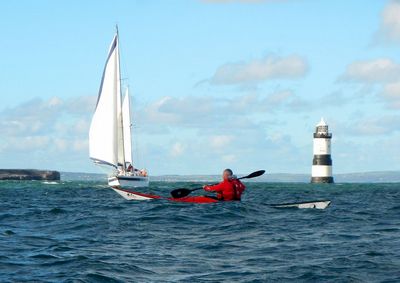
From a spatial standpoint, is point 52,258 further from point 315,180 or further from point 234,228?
point 315,180

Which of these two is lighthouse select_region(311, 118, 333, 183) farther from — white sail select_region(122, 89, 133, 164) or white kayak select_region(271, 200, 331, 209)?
white kayak select_region(271, 200, 331, 209)

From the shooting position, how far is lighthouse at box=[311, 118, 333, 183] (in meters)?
115

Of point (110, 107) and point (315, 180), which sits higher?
point (110, 107)

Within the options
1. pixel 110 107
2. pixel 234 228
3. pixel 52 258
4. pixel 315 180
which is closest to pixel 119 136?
pixel 110 107

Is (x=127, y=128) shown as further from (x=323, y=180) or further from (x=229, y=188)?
(x=229, y=188)

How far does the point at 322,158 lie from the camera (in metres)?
115

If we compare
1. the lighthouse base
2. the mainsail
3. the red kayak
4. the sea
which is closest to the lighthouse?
the lighthouse base

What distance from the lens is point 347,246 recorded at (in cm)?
1856

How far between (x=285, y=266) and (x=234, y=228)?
721cm

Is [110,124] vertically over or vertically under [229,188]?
over

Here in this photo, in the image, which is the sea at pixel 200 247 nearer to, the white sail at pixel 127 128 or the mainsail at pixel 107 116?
the mainsail at pixel 107 116

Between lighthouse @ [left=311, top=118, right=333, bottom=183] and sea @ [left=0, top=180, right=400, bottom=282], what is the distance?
86.3 meters

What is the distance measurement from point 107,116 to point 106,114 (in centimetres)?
24

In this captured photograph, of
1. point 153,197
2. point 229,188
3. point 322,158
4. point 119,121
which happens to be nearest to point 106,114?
point 119,121
